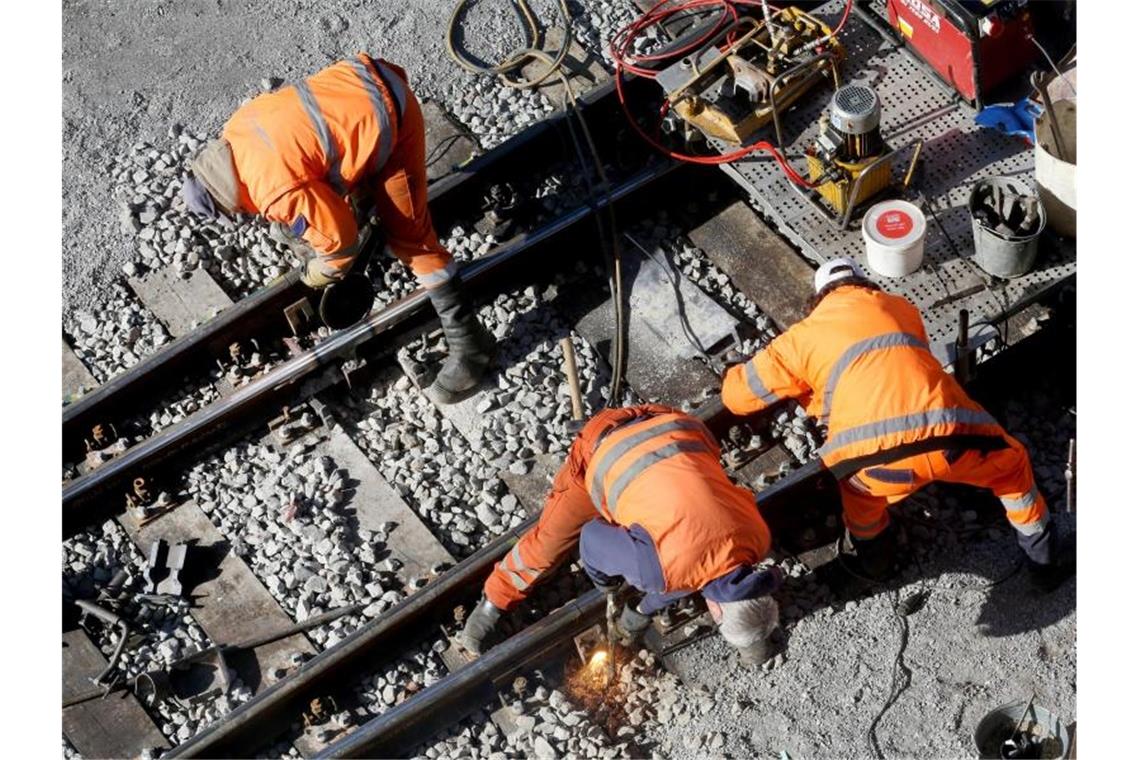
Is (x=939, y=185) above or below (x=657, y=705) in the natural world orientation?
above

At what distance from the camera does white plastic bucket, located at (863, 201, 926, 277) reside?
9469mm

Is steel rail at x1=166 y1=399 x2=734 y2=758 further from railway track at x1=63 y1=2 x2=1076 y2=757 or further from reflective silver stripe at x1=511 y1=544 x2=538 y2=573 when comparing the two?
reflective silver stripe at x1=511 y1=544 x2=538 y2=573

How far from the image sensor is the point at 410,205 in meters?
9.29

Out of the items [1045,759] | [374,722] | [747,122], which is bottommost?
[1045,759]

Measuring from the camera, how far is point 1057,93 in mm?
9734

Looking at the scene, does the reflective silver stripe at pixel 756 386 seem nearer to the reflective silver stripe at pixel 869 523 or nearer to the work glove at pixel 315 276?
the reflective silver stripe at pixel 869 523

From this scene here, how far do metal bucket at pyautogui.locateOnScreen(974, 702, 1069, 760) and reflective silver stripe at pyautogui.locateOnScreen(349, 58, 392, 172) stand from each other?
13.4 feet

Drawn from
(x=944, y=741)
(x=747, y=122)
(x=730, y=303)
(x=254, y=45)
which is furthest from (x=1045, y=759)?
(x=254, y=45)

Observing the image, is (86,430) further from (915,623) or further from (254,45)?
(915,623)

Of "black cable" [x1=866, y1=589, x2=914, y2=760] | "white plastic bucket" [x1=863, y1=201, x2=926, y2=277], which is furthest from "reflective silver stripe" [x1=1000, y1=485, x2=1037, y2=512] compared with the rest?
"white plastic bucket" [x1=863, y1=201, x2=926, y2=277]

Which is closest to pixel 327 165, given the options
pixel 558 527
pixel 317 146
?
pixel 317 146

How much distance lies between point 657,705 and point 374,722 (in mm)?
1410

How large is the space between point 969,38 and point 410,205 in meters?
3.22

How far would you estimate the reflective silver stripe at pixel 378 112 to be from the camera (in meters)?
8.97
